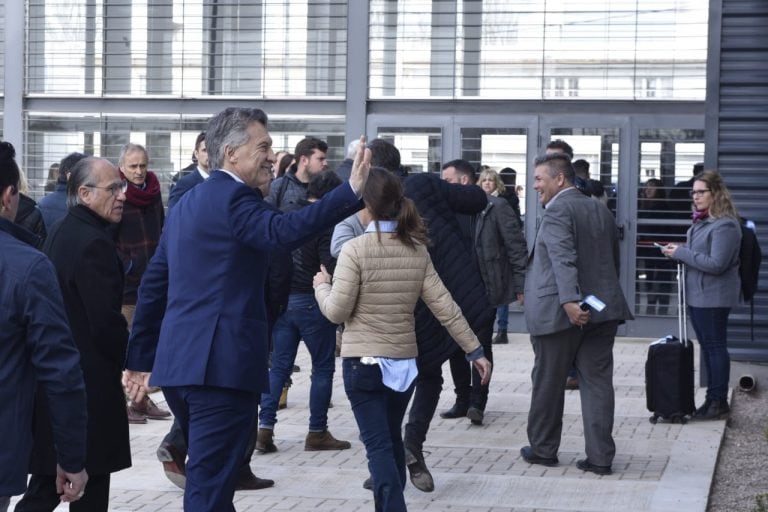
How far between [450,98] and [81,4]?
16.5ft

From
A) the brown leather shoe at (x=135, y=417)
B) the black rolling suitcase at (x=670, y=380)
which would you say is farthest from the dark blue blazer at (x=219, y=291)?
the black rolling suitcase at (x=670, y=380)

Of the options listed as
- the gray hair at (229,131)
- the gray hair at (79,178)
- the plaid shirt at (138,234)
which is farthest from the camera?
the plaid shirt at (138,234)

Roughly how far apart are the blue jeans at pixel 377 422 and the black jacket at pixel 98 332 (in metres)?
1.41

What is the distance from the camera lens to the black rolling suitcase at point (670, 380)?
10.4 meters

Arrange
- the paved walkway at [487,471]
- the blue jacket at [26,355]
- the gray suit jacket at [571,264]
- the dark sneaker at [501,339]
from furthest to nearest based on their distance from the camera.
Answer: the dark sneaker at [501,339] < the gray suit jacket at [571,264] < the paved walkway at [487,471] < the blue jacket at [26,355]

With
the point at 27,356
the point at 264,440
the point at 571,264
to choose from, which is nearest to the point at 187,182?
the point at 264,440

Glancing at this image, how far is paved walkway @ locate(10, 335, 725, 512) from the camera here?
7754 mm

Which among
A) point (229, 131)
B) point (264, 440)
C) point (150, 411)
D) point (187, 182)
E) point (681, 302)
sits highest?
point (229, 131)

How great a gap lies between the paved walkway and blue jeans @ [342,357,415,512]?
3.15ft

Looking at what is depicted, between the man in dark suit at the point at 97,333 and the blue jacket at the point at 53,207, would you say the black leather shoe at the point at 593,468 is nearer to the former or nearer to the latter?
the man in dark suit at the point at 97,333

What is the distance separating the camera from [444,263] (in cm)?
786

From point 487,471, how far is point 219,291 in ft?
12.9

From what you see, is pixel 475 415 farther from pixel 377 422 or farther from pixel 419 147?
pixel 419 147

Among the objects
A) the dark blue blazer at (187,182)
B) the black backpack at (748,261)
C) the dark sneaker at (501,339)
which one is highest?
the dark blue blazer at (187,182)
